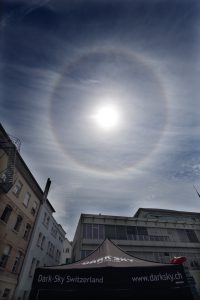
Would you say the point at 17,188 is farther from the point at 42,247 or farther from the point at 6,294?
the point at 42,247

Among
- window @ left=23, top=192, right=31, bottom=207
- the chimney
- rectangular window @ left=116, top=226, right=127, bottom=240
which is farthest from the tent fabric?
rectangular window @ left=116, top=226, right=127, bottom=240

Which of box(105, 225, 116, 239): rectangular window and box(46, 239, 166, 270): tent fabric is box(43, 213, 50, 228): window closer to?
box(105, 225, 116, 239): rectangular window

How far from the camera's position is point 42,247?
26.2 metres

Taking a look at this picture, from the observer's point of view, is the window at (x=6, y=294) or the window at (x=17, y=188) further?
the window at (x=17, y=188)

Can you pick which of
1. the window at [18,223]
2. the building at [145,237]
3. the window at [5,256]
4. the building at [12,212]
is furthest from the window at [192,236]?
the window at [5,256]

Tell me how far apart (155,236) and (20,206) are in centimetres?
2179

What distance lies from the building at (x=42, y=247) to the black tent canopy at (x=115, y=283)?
20.2 metres

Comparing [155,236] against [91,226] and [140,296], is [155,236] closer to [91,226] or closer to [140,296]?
[91,226]

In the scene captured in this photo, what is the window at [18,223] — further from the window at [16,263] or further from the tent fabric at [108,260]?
the tent fabric at [108,260]

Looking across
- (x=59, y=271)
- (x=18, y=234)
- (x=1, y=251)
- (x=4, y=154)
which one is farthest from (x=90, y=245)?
(x=59, y=271)

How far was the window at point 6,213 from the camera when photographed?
17.5 metres

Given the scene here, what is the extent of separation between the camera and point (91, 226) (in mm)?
26812

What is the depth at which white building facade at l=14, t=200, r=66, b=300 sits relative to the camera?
20.3 m

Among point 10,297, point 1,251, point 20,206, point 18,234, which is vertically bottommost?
point 10,297
